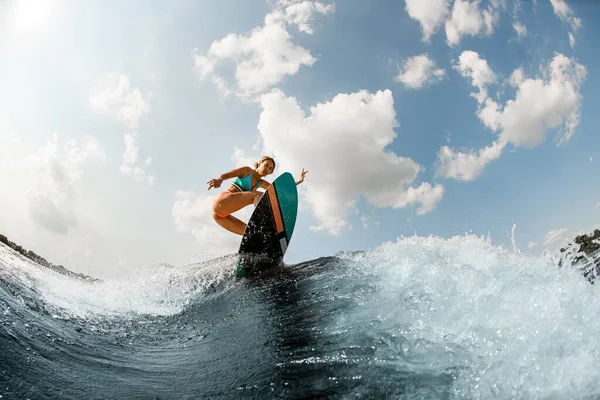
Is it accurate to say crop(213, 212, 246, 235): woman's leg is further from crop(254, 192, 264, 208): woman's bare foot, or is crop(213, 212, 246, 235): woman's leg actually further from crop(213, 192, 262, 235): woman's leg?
crop(254, 192, 264, 208): woman's bare foot

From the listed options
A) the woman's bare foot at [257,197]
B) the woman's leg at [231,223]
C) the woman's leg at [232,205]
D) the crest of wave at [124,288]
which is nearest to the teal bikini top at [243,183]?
the woman's leg at [232,205]

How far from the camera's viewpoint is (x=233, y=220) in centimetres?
956

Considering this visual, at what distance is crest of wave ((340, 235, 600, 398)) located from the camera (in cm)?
237

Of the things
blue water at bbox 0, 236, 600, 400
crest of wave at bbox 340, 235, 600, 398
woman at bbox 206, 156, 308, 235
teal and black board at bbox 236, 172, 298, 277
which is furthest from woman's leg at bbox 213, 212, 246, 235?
crest of wave at bbox 340, 235, 600, 398

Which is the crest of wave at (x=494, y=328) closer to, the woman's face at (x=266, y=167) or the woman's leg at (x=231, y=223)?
the woman's leg at (x=231, y=223)

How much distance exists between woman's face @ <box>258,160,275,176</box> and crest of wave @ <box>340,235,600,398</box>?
6.19 m

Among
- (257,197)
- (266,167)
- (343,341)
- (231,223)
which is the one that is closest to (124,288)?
(231,223)

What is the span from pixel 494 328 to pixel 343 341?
1233 millimetres

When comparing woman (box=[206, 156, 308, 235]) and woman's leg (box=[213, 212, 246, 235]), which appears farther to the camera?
woman's leg (box=[213, 212, 246, 235])

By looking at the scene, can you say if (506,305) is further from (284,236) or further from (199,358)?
(284,236)

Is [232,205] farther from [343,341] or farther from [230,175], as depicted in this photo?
[343,341]

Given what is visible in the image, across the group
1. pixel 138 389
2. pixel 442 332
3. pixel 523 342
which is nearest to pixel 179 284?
pixel 138 389

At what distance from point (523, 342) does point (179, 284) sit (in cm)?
701

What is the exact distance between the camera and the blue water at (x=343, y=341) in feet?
7.85
